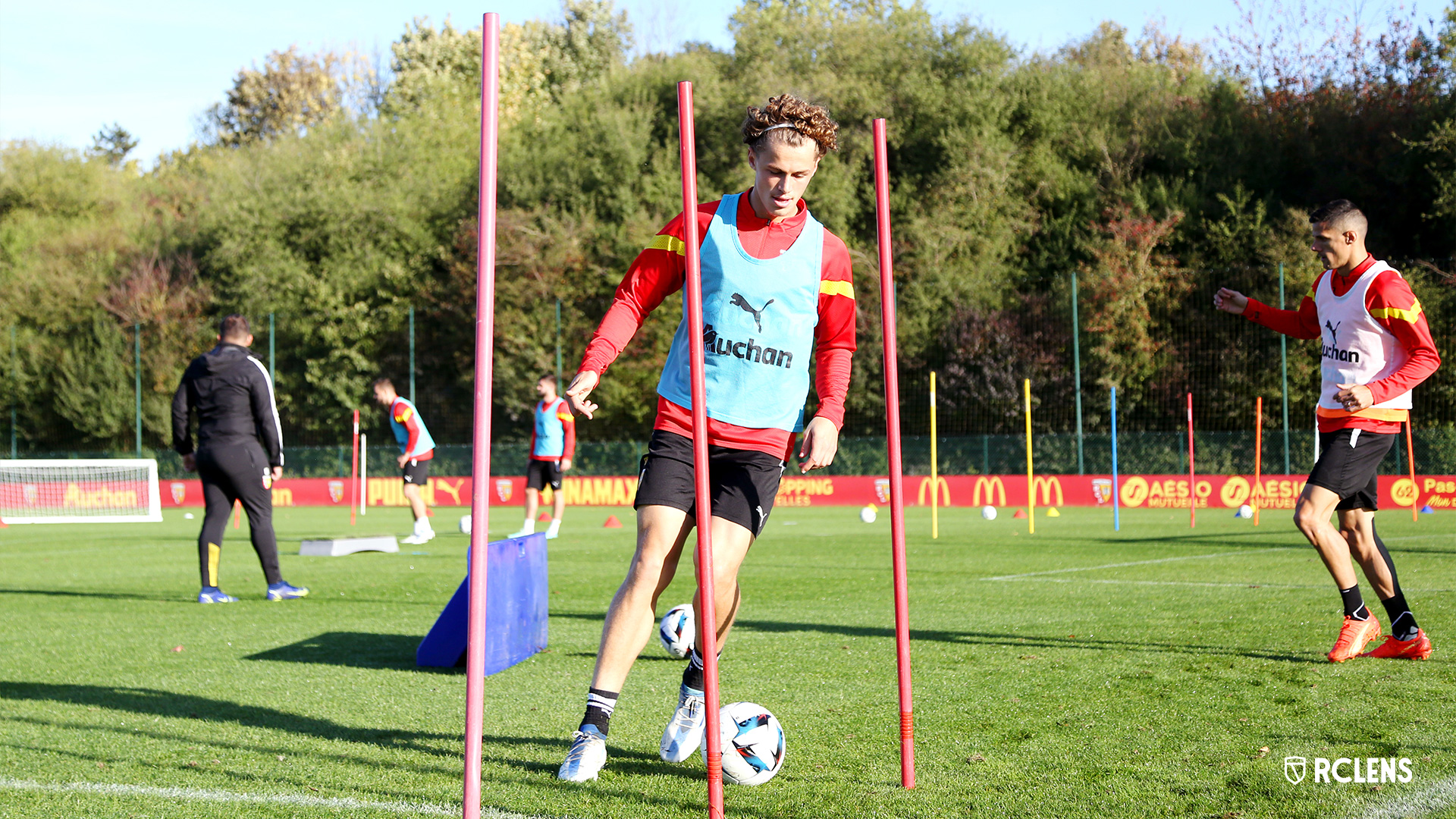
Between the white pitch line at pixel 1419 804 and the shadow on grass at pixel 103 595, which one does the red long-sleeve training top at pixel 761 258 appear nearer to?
the white pitch line at pixel 1419 804

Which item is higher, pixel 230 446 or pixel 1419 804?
pixel 230 446

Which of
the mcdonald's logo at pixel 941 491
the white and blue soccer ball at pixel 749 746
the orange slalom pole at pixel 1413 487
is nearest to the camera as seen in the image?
the white and blue soccer ball at pixel 749 746

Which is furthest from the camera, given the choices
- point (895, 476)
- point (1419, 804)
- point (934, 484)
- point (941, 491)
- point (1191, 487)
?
point (941, 491)

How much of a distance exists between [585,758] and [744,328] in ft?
4.51

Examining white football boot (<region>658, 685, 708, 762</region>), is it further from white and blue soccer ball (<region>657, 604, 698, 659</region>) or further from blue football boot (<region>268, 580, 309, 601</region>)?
blue football boot (<region>268, 580, 309, 601</region>)

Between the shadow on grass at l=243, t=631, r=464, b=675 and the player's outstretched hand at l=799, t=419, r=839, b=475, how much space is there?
9.21 ft

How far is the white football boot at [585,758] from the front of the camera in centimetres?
354

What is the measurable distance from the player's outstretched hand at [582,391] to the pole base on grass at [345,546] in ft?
31.7

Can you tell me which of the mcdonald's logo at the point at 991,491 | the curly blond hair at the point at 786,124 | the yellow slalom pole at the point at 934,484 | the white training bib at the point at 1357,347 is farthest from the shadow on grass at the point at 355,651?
the mcdonald's logo at the point at 991,491

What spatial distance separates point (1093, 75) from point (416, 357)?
20.5 metres

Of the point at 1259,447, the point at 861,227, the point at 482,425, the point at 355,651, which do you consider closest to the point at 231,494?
the point at 355,651

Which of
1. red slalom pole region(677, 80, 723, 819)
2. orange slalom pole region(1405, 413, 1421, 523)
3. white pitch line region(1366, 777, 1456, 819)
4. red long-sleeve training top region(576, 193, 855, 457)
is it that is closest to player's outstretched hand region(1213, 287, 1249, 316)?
red long-sleeve training top region(576, 193, 855, 457)

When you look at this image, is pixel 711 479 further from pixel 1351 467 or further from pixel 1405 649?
pixel 1405 649

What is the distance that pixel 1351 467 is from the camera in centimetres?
552
